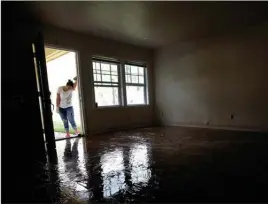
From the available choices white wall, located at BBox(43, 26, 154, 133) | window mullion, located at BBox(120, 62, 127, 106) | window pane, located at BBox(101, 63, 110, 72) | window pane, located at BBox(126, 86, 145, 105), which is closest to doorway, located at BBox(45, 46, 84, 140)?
white wall, located at BBox(43, 26, 154, 133)

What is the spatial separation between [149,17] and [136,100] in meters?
3.14

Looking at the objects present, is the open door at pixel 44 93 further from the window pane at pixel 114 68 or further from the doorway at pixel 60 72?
the window pane at pixel 114 68

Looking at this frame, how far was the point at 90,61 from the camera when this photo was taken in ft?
18.9

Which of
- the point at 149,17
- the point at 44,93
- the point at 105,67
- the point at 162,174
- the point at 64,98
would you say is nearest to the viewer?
the point at 162,174

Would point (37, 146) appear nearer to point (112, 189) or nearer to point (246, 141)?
point (112, 189)

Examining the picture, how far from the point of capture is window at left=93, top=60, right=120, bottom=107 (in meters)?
5.98

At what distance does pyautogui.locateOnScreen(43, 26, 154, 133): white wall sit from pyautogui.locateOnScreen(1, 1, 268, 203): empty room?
0.03 m

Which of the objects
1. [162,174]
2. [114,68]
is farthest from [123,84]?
[162,174]

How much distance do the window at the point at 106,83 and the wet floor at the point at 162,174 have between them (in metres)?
2.41

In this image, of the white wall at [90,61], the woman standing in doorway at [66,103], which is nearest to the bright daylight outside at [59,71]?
the woman standing in doorway at [66,103]

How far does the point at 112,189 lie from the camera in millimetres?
2105

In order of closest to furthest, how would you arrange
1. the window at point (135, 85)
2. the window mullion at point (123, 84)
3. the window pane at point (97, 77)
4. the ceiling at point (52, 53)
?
1. the window pane at point (97, 77)
2. the ceiling at point (52, 53)
3. the window mullion at point (123, 84)
4. the window at point (135, 85)

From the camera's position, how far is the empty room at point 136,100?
227 cm

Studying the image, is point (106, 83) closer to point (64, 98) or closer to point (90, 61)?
point (90, 61)
